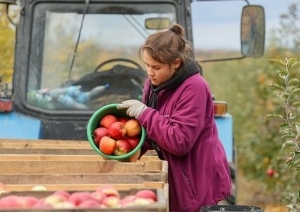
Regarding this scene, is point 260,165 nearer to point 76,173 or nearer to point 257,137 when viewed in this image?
point 257,137

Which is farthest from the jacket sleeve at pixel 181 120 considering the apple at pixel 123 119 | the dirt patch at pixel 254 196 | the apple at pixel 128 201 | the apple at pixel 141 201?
the dirt patch at pixel 254 196

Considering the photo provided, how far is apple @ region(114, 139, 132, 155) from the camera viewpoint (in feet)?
15.9

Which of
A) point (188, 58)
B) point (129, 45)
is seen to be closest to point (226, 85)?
point (129, 45)

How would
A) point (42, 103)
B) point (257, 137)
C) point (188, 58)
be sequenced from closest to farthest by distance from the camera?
point (188, 58) < point (42, 103) < point (257, 137)

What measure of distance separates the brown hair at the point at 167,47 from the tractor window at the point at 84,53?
2298 mm

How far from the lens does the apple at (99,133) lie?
4.88 m

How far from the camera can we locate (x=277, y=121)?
12508 mm

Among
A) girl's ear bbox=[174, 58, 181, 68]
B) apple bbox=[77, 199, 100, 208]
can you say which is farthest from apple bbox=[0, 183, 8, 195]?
girl's ear bbox=[174, 58, 181, 68]

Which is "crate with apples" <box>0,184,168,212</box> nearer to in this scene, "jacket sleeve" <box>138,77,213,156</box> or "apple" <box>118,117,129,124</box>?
"jacket sleeve" <box>138,77,213,156</box>

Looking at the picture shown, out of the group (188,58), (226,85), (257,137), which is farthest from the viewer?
(226,85)

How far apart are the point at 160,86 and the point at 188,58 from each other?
0.69ft

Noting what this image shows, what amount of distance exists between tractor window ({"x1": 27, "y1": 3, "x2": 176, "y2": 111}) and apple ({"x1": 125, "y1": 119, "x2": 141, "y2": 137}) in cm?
223

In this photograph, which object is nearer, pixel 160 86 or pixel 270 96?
pixel 160 86

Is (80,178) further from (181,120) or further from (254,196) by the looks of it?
(254,196)
